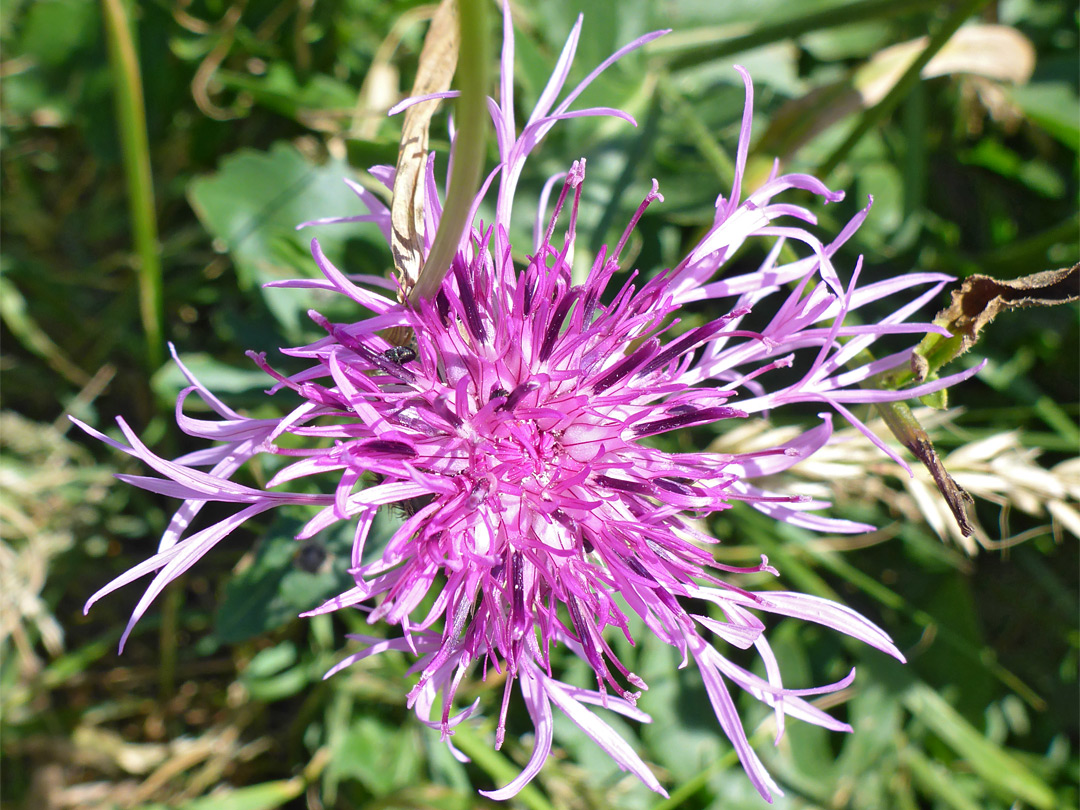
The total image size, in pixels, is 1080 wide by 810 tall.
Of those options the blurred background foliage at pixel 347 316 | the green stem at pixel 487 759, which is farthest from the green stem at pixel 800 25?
the green stem at pixel 487 759

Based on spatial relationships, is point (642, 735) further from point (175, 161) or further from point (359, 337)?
point (175, 161)

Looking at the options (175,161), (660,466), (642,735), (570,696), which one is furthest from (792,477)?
(175,161)

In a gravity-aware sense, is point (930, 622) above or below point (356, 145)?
below

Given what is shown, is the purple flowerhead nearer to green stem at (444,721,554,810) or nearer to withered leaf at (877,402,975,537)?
withered leaf at (877,402,975,537)

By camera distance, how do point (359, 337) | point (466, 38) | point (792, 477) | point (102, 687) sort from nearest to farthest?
point (466, 38) < point (359, 337) < point (792, 477) < point (102, 687)

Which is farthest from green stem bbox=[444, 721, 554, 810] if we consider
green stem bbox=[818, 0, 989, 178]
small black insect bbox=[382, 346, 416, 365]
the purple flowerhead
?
green stem bbox=[818, 0, 989, 178]
